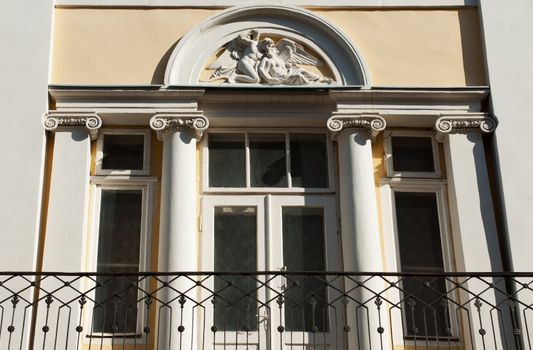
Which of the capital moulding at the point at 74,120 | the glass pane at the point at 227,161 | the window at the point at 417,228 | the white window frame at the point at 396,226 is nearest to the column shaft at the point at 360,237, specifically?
the white window frame at the point at 396,226

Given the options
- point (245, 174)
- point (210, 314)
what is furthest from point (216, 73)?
point (210, 314)

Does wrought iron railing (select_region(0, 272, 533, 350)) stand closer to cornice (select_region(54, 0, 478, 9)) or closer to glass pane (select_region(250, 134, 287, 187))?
glass pane (select_region(250, 134, 287, 187))

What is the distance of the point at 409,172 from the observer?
32.7ft

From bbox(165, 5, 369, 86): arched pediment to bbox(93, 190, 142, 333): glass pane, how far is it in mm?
1494

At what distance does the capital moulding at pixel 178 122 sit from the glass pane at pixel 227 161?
400mm

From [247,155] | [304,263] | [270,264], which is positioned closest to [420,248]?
[304,263]

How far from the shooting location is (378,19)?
1051 cm

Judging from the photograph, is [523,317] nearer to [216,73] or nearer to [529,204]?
[529,204]

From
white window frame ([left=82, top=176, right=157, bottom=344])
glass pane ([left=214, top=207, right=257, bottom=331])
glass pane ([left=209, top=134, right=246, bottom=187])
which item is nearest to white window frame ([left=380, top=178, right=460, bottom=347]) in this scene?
glass pane ([left=214, top=207, right=257, bottom=331])

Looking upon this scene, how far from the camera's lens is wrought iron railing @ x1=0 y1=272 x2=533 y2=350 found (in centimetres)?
875

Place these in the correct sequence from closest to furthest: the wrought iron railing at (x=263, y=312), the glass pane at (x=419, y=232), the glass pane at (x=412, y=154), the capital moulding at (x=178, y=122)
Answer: the wrought iron railing at (x=263, y=312) < the glass pane at (x=419, y=232) < the capital moulding at (x=178, y=122) < the glass pane at (x=412, y=154)

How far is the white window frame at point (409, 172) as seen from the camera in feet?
32.6

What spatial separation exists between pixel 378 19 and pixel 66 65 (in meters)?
3.64

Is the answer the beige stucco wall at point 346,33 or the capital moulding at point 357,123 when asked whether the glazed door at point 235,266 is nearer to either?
the capital moulding at point 357,123
